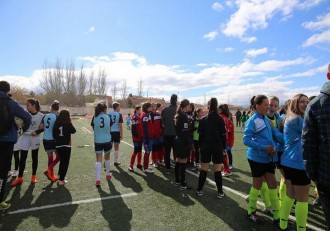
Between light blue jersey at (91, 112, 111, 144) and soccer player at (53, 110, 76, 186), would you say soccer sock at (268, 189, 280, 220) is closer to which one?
light blue jersey at (91, 112, 111, 144)

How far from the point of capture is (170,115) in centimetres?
763

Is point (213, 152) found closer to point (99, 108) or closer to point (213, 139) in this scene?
point (213, 139)

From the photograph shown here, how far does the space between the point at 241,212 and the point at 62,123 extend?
464 centimetres

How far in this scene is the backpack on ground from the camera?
15.3 feet

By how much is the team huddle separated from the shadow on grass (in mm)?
1244

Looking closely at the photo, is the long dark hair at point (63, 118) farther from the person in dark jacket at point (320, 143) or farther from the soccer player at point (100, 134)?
the person in dark jacket at point (320, 143)

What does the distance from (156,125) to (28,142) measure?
12.0ft

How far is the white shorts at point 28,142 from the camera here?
650 centimetres

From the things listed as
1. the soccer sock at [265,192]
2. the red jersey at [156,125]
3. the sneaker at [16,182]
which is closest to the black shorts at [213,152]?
the soccer sock at [265,192]

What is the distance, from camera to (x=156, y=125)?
835cm

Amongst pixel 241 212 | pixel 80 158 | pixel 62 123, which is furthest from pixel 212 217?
pixel 80 158

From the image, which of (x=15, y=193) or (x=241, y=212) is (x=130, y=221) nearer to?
(x=241, y=212)

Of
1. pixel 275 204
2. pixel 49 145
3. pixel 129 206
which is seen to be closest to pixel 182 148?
pixel 129 206

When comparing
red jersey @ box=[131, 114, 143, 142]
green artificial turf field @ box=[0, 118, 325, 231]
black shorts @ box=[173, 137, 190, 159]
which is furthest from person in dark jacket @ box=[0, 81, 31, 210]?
red jersey @ box=[131, 114, 143, 142]
